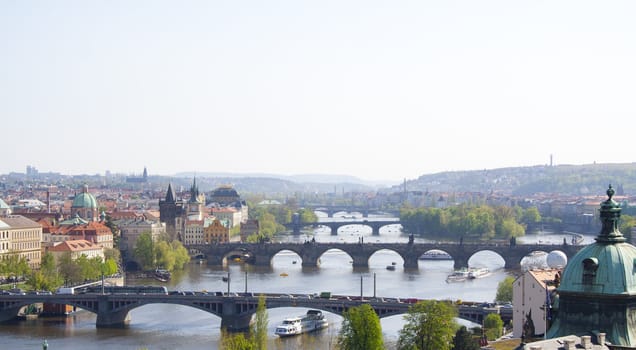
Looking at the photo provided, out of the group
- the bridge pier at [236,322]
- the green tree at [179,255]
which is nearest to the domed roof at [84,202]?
the green tree at [179,255]

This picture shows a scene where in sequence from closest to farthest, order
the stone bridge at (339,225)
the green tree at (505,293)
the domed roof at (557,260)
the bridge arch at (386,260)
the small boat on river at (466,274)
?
the domed roof at (557,260), the green tree at (505,293), the small boat on river at (466,274), the bridge arch at (386,260), the stone bridge at (339,225)

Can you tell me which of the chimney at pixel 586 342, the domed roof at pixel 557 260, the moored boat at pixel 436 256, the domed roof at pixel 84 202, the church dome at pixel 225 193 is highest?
the church dome at pixel 225 193

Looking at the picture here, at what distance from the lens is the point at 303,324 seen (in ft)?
169

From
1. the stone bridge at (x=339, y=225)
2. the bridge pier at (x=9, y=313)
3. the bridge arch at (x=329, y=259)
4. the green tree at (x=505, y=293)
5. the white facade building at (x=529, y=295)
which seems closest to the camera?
the white facade building at (x=529, y=295)

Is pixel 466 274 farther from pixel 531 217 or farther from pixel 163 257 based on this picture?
pixel 531 217

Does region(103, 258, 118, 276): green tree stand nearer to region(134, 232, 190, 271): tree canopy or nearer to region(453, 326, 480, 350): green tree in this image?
region(134, 232, 190, 271): tree canopy

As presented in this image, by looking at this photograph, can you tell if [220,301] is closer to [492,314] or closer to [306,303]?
[306,303]

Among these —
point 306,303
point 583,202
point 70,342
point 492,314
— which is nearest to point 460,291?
point 306,303

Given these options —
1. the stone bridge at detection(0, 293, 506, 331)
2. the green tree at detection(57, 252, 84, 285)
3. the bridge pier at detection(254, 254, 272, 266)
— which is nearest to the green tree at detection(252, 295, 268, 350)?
the stone bridge at detection(0, 293, 506, 331)

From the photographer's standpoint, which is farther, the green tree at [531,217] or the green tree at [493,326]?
the green tree at [531,217]

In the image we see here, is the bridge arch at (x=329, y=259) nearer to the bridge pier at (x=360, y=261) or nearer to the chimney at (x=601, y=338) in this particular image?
the bridge pier at (x=360, y=261)

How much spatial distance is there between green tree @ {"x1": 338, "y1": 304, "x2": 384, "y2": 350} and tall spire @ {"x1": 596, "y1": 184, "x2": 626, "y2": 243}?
63.3ft

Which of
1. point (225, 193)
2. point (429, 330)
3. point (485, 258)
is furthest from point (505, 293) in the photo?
point (225, 193)

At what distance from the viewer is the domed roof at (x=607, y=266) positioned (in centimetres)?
1850
